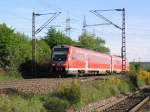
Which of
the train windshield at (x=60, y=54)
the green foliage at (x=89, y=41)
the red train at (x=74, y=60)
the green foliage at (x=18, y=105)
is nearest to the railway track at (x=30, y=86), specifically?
the green foliage at (x=18, y=105)

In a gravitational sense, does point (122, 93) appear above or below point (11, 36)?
below

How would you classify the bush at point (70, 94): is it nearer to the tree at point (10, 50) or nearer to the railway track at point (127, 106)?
the railway track at point (127, 106)

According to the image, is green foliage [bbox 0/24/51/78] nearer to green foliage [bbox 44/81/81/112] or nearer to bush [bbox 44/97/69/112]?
green foliage [bbox 44/81/81/112]

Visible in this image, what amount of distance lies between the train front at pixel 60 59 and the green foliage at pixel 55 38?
2795cm

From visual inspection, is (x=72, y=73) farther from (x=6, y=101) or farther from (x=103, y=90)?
(x=6, y=101)

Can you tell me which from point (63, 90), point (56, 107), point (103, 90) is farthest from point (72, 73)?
point (56, 107)

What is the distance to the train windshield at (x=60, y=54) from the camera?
157 ft

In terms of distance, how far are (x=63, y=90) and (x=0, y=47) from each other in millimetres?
27336

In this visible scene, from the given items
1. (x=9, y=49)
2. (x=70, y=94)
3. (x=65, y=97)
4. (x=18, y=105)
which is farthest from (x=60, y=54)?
(x=18, y=105)

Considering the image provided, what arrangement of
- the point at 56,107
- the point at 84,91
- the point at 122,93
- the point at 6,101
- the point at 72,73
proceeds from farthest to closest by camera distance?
the point at 72,73 → the point at 122,93 → the point at 84,91 → the point at 56,107 → the point at 6,101

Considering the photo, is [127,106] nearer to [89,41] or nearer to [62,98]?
[62,98]

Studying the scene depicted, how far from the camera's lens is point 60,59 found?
48125mm

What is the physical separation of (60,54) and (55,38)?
30.1 meters

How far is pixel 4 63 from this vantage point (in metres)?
50.4
